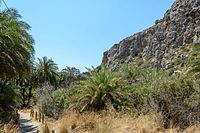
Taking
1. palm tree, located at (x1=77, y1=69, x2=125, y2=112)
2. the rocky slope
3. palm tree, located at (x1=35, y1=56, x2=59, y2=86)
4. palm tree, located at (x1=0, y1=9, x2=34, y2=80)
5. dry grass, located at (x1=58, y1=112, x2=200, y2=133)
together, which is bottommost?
dry grass, located at (x1=58, y1=112, x2=200, y2=133)

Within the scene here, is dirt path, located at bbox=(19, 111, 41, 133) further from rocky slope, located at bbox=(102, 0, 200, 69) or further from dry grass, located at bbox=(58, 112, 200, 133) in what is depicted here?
rocky slope, located at bbox=(102, 0, 200, 69)

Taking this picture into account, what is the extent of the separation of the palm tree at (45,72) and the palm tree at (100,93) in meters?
39.7

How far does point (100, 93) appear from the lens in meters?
22.3

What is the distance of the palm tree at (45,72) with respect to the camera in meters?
62.5

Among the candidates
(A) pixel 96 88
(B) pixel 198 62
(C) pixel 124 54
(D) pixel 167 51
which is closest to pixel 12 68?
(A) pixel 96 88

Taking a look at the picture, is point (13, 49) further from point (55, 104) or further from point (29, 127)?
point (55, 104)

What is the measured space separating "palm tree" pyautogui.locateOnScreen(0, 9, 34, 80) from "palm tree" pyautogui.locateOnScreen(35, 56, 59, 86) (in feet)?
131

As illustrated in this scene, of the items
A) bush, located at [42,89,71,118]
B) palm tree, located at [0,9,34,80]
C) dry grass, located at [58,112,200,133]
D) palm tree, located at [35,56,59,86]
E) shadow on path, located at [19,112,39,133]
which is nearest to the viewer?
dry grass, located at [58,112,200,133]

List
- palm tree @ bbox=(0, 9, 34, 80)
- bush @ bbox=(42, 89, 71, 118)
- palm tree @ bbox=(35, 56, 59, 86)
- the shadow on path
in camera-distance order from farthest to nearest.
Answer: palm tree @ bbox=(35, 56, 59, 86) → bush @ bbox=(42, 89, 71, 118) → palm tree @ bbox=(0, 9, 34, 80) → the shadow on path

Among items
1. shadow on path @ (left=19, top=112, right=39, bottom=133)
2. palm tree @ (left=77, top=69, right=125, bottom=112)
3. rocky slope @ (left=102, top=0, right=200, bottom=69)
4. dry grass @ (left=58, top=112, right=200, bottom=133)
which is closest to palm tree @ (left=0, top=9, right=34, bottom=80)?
Result: shadow on path @ (left=19, top=112, right=39, bottom=133)

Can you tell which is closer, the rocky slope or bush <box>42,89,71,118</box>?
bush <box>42,89,71,118</box>

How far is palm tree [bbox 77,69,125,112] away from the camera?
71.5 ft

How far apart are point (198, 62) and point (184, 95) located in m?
5.63

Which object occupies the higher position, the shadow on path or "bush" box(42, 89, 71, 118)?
"bush" box(42, 89, 71, 118)
